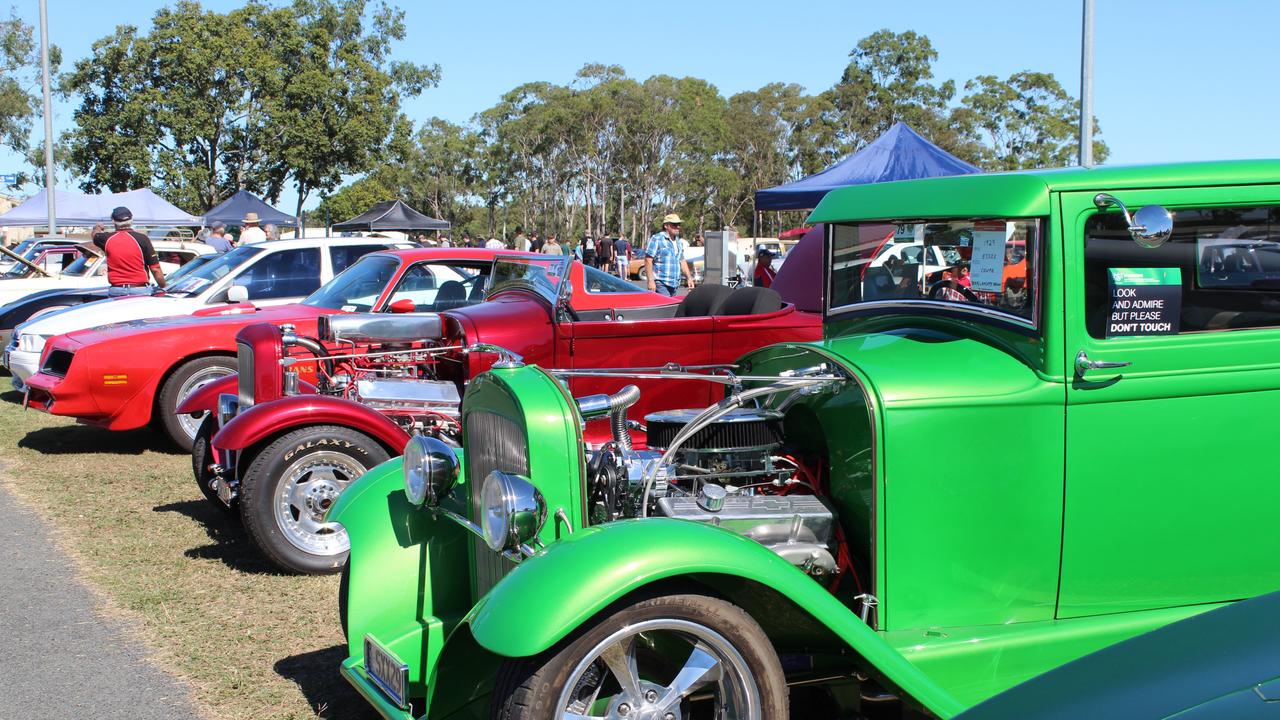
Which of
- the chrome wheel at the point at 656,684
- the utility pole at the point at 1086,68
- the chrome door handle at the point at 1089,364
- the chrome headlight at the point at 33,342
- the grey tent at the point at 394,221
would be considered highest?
the utility pole at the point at 1086,68

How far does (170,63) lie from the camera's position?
35.4 metres

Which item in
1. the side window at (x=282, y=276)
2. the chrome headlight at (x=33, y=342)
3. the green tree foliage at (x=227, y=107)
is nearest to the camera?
the chrome headlight at (x=33, y=342)

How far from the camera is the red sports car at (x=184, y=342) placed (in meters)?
7.75

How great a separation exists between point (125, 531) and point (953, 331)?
16.4 ft

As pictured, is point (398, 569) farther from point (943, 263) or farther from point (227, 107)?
point (227, 107)

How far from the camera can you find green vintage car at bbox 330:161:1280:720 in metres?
3.03

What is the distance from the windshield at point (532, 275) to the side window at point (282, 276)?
2.97 m

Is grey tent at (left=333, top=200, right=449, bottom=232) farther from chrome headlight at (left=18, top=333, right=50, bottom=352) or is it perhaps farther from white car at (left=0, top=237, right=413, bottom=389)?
chrome headlight at (left=18, top=333, right=50, bottom=352)

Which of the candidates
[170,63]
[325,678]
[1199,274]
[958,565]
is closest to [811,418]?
[958,565]

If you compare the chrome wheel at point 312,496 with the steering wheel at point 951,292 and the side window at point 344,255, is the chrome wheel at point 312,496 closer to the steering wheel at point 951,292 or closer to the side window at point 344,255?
the steering wheel at point 951,292

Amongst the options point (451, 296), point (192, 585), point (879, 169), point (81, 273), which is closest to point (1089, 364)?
point (192, 585)

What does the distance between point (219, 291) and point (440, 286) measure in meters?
2.87

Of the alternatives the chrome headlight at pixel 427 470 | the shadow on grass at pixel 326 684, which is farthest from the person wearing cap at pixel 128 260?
the chrome headlight at pixel 427 470

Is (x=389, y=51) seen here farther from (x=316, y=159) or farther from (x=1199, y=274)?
(x=1199, y=274)
